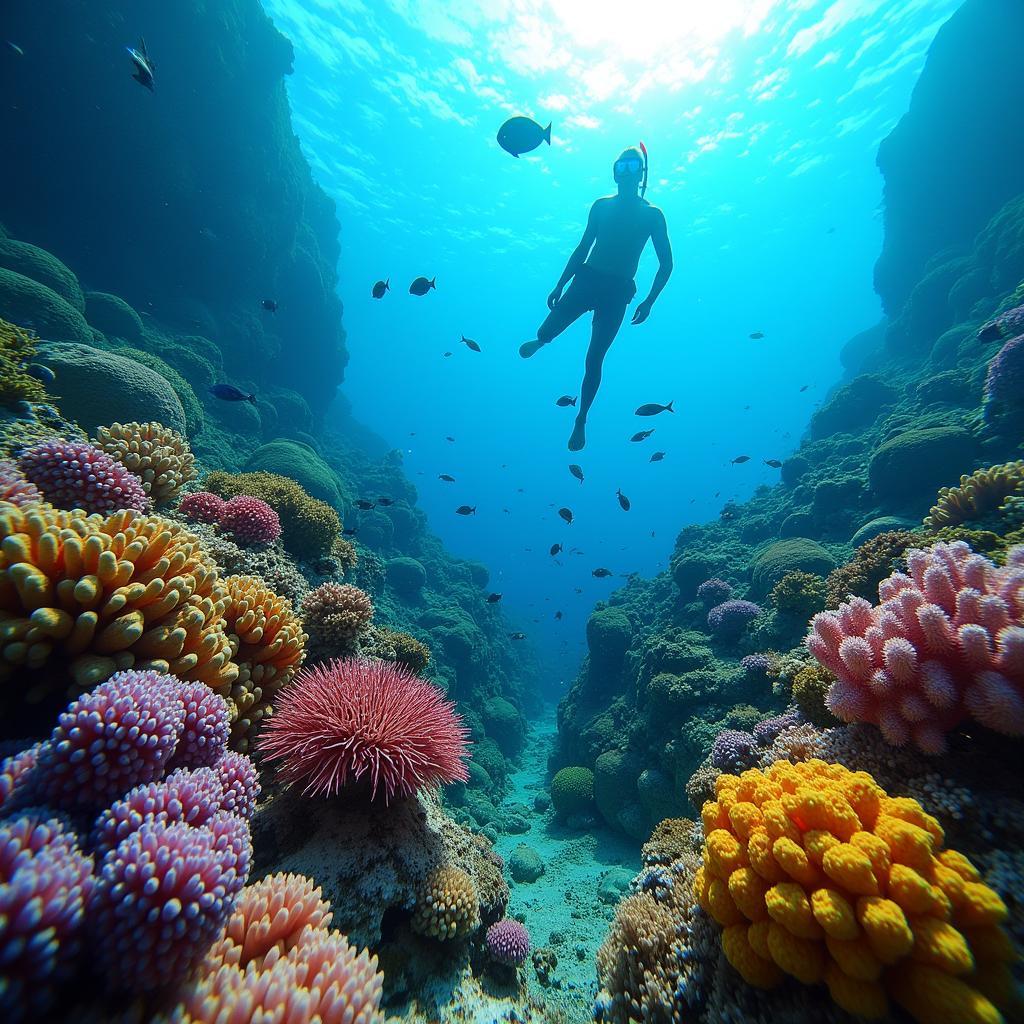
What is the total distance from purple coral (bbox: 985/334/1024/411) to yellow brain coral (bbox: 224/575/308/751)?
13799 millimetres

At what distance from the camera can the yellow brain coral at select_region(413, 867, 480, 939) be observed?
2648mm

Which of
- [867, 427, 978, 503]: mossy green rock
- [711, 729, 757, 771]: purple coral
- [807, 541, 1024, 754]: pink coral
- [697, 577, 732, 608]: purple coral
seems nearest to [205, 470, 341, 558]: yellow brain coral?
[711, 729, 757, 771]: purple coral

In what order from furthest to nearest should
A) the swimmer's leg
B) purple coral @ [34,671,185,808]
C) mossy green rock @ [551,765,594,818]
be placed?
the swimmer's leg < mossy green rock @ [551,765,594,818] < purple coral @ [34,671,185,808]

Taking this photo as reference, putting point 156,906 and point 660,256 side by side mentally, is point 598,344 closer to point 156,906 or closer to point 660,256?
point 660,256

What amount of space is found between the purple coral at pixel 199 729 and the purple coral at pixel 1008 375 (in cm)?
1414

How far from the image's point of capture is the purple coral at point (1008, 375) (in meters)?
8.78

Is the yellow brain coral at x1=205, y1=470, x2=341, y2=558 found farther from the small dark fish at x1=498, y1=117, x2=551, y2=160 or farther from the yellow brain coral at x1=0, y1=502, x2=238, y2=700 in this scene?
the small dark fish at x1=498, y1=117, x2=551, y2=160

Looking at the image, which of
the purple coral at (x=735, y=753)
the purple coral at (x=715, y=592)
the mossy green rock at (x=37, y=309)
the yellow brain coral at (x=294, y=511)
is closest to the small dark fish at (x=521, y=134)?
the yellow brain coral at (x=294, y=511)

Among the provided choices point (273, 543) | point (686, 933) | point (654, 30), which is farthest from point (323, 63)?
point (686, 933)

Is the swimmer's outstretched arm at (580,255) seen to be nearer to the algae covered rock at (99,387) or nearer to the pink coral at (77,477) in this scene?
the algae covered rock at (99,387)

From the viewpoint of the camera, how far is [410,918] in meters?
2.71

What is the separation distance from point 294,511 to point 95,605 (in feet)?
12.7

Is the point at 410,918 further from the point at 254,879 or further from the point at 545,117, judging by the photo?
the point at 545,117

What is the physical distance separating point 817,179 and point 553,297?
40.7 meters
